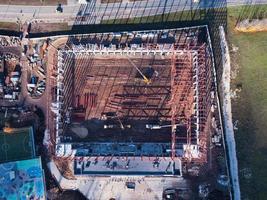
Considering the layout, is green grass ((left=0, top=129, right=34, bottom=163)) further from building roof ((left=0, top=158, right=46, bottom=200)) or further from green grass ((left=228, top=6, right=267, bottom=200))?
green grass ((left=228, top=6, right=267, bottom=200))

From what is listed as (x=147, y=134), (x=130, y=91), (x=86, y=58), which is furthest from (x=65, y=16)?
(x=147, y=134)

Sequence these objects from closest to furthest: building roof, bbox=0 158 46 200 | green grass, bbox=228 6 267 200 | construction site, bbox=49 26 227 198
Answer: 1. green grass, bbox=228 6 267 200
2. building roof, bbox=0 158 46 200
3. construction site, bbox=49 26 227 198

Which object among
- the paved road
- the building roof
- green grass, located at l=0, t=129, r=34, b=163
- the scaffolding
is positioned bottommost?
the building roof

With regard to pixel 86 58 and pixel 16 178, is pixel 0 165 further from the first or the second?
pixel 86 58

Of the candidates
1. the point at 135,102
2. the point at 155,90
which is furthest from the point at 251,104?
the point at 135,102

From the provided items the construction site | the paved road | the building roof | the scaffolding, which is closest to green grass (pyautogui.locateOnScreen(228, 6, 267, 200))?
the construction site

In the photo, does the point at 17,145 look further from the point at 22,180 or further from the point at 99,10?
the point at 99,10

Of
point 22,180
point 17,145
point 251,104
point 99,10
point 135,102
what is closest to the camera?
point 22,180

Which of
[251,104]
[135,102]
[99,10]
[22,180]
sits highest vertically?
[99,10]
